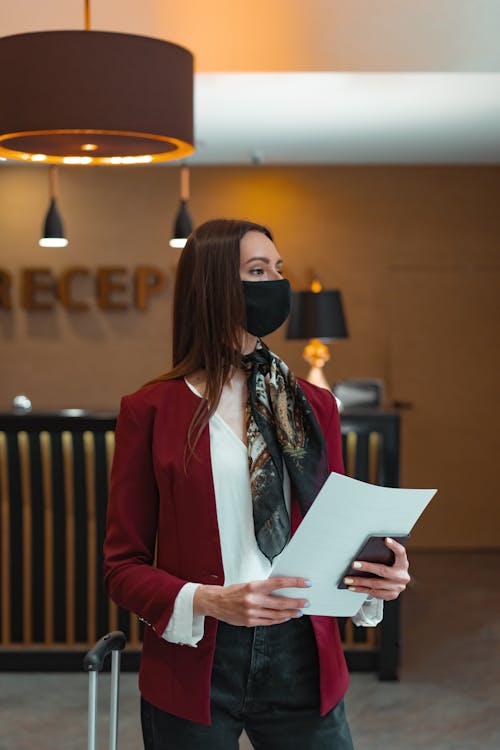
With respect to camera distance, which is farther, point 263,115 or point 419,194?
point 419,194

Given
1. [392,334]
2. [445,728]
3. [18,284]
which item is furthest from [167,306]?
[445,728]

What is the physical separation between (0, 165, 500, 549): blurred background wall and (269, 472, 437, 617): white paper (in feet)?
22.3

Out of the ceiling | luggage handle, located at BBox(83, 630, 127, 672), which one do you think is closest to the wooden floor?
luggage handle, located at BBox(83, 630, 127, 672)

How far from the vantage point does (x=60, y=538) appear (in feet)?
16.8

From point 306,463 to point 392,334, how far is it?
22.5 feet

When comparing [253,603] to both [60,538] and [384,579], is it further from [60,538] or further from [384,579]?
[60,538]

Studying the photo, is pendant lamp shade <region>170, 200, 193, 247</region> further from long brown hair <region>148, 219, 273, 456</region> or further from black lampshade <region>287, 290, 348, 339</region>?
long brown hair <region>148, 219, 273, 456</region>

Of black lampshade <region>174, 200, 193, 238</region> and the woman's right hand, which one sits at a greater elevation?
black lampshade <region>174, 200, 193, 238</region>

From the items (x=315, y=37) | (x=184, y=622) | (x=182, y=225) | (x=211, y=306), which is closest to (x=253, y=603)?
(x=184, y=622)

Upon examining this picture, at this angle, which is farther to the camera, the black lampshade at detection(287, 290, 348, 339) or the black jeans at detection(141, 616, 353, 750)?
the black lampshade at detection(287, 290, 348, 339)

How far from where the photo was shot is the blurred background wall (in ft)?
27.5

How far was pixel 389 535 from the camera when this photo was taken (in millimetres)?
1604

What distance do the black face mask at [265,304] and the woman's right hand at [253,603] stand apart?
45 centimetres

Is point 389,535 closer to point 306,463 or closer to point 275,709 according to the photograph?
point 306,463
